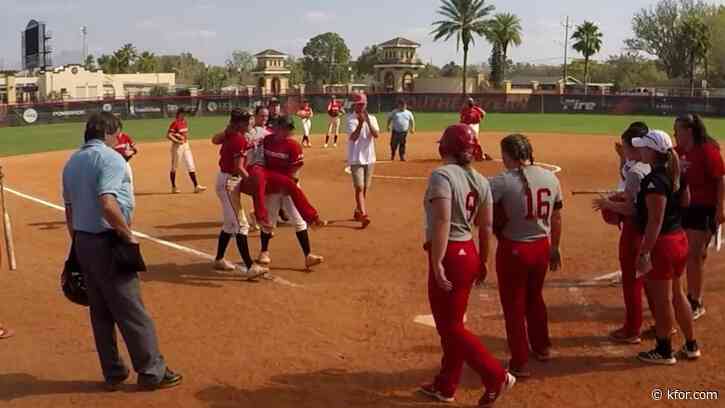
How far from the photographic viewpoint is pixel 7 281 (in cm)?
934

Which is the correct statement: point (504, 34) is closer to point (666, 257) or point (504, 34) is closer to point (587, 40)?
point (587, 40)

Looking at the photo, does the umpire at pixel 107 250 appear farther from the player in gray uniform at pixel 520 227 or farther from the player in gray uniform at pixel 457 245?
the player in gray uniform at pixel 520 227

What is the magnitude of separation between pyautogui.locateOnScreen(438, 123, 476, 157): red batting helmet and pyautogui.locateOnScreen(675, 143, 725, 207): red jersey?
9.33 ft

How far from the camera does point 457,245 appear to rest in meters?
5.34

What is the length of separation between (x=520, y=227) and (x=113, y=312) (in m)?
3.25

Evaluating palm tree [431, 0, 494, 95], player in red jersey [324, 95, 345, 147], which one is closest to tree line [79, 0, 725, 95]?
palm tree [431, 0, 494, 95]

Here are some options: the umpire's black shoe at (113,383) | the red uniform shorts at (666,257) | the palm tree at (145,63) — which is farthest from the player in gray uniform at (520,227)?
the palm tree at (145,63)

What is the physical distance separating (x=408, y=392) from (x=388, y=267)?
4.17 meters

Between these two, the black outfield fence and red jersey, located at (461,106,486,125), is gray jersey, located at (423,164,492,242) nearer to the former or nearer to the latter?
red jersey, located at (461,106,486,125)

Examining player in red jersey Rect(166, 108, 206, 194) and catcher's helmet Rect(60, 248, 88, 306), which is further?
player in red jersey Rect(166, 108, 206, 194)

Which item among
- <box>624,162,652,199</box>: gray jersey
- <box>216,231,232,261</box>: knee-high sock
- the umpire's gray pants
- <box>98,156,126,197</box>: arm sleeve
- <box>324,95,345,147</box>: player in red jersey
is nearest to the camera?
<box>98,156,126,197</box>: arm sleeve

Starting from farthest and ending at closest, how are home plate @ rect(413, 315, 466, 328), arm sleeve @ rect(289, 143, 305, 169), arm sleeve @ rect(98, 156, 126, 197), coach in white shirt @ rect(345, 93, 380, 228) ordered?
coach in white shirt @ rect(345, 93, 380, 228) → arm sleeve @ rect(289, 143, 305, 169) → home plate @ rect(413, 315, 466, 328) → arm sleeve @ rect(98, 156, 126, 197)

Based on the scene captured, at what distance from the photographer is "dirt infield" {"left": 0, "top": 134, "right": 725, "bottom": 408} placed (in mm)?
5898

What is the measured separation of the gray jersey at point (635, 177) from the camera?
21.2ft
